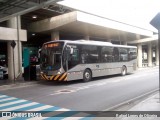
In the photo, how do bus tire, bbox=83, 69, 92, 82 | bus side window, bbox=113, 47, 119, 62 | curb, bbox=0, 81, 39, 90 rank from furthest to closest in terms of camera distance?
bus side window, bbox=113, 47, 119, 62, bus tire, bbox=83, 69, 92, 82, curb, bbox=0, 81, 39, 90

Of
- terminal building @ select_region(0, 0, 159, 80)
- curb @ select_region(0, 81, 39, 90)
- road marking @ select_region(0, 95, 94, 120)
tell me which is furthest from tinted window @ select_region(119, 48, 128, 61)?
road marking @ select_region(0, 95, 94, 120)

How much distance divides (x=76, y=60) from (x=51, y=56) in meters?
1.85

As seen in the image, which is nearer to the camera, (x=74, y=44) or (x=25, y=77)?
(x=74, y=44)

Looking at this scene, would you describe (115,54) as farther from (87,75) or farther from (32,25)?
(32,25)

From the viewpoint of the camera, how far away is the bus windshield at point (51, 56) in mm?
16484

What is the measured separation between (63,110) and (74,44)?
9.32m

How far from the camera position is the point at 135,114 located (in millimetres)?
7070

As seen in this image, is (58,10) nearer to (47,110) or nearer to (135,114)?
(47,110)

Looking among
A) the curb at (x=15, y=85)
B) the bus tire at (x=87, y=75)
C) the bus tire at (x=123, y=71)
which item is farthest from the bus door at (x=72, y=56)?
the bus tire at (x=123, y=71)

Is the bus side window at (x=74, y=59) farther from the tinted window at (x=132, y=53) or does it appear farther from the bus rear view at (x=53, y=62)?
the tinted window at (x=132, y=53)

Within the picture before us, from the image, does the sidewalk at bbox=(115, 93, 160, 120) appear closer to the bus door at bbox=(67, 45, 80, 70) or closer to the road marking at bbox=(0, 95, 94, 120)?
the road marking at bbox=(0, 95, 94, 120)

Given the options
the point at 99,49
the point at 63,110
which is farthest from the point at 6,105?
the point at 99,49

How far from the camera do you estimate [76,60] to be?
17266 millimetres

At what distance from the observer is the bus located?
16.4 metres
